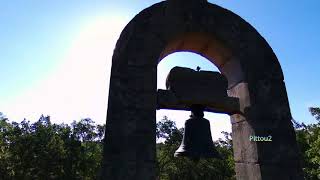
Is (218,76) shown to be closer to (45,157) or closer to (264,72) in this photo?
(264,72)

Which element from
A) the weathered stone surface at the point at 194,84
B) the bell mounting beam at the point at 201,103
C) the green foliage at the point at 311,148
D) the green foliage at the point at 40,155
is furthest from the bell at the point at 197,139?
the green foliage at the point at 40,155

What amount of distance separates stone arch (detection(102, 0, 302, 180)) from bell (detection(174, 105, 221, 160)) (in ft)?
1.23

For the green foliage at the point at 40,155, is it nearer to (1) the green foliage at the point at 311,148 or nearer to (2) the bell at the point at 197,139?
(1) the green foliage at the point at 311,148

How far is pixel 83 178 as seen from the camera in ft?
87.0

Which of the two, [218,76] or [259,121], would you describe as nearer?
[259,121]

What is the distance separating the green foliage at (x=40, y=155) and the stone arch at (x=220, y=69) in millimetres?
22463

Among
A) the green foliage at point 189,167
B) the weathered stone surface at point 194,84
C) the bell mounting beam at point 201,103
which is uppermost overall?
the weathered stone surface at point 194,84

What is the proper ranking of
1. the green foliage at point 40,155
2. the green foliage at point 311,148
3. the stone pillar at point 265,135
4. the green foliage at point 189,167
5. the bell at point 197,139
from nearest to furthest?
the stone pillar at point 265,135
the bell at point 197,139
the green foliage at point 311,148
the green foliage at point 40,155
the green foliage at point 189,167

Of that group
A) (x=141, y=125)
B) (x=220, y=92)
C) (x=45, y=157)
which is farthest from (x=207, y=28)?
(x=45, y=157)

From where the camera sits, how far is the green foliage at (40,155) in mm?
22188

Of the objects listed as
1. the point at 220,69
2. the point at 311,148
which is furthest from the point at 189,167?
the point at 220,69

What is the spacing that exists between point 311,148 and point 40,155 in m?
22.2

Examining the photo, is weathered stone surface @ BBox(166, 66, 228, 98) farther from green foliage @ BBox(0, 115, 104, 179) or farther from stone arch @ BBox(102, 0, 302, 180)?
green foliage @ BBox(0, 115, 104, 179)

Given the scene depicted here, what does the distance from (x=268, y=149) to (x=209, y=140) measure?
30.1 inches
